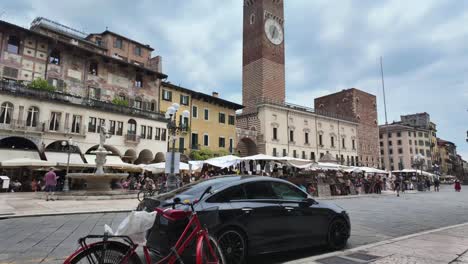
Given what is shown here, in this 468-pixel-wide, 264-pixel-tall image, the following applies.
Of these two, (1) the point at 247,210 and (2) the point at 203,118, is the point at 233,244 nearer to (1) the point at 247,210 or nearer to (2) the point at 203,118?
(1) the point at 247,210

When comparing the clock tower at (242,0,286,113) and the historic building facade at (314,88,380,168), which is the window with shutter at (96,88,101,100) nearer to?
the clock tower at (242,0,286,113)

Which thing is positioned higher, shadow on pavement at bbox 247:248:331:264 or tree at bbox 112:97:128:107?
tree at bbox 112:97:128:107

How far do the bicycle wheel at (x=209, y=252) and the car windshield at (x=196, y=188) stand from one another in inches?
55.6

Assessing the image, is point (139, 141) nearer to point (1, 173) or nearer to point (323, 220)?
point (1, 173)

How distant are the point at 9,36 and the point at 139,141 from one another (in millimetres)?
15085

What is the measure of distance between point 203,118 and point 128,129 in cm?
1157

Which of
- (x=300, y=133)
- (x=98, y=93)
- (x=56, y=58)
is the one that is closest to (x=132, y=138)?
(x=98, y=93)

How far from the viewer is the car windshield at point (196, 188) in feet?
17.3

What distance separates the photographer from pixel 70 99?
2933 cm

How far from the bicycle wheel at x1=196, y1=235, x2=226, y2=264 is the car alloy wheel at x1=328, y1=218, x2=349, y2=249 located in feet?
10.9

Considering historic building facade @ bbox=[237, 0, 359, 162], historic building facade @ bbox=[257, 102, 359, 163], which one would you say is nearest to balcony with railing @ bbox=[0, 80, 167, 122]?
historic building facade @ bbox=[237, 0, 359, 162]

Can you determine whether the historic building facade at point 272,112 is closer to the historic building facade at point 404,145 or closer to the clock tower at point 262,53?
the clock tower at point 262,53

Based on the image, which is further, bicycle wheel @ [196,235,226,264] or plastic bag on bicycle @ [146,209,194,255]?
plastic bag on bicycle @ [146,209,194,255]

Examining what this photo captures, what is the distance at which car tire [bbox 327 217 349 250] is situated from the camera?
20.8ft
